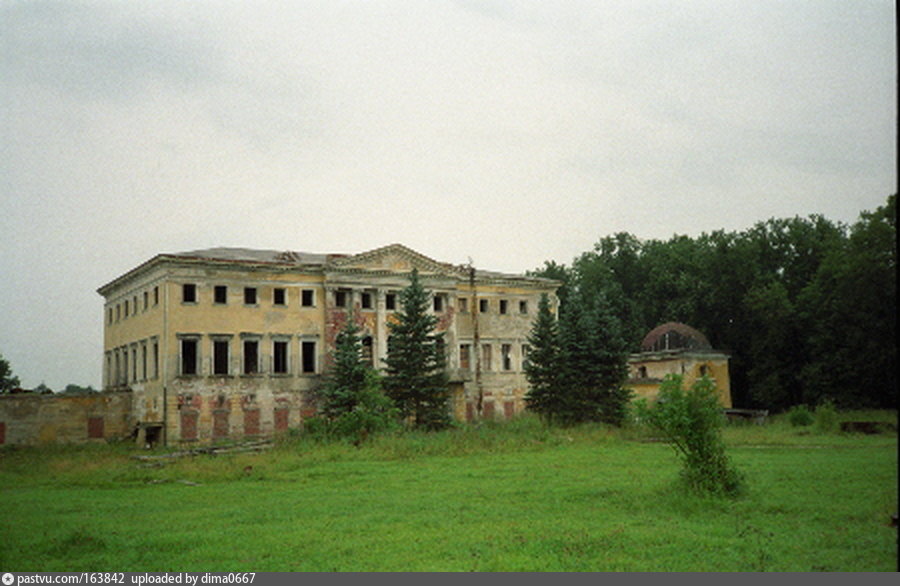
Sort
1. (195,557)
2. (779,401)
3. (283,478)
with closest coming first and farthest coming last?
1. (195,557)
2. (779,401)
3. (283,478)

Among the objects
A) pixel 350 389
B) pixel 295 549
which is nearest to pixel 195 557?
pixel 295 549

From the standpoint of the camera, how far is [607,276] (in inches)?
2111

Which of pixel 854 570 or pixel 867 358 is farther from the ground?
pixel 867 358

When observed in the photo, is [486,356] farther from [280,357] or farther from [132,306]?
[132,306]

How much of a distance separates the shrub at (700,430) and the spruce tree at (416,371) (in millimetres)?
19900

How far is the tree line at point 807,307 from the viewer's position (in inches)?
361

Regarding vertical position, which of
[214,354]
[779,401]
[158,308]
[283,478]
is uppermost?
[158,308]

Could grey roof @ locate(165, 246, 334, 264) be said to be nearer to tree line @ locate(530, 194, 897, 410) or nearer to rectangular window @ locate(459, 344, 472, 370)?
rectangular window @ locate(459, 344, 472, 370)

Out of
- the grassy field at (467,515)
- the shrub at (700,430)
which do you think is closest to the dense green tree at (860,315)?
the grassy field at (467,515)

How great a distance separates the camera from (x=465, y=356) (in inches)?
1647

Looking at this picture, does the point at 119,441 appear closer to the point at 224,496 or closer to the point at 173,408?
the point at 173,408

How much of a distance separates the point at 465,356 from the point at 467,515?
28967 mm

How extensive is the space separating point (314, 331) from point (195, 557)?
88.6 ft

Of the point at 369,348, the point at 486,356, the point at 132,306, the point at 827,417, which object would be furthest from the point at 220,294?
the point at 827,417
